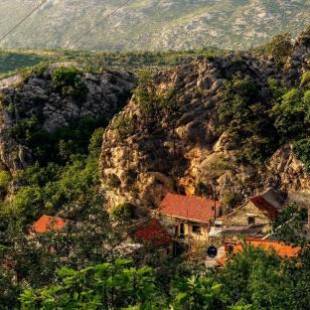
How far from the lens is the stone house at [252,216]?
47562 millimetres

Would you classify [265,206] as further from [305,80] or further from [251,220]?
[305,80]

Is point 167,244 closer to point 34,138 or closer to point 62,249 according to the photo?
point 62,249

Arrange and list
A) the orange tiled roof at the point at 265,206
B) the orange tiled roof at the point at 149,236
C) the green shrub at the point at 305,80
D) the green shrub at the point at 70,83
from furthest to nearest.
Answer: the green shrub at the point at 70,83 < the green shrub at the point at 305,80 < the orange tiled roof at the point at 265,206 < the orange tiled roof at the point at 149,236

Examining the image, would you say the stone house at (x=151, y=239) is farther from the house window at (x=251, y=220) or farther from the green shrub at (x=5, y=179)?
the green shrub at (x=5, y=179)

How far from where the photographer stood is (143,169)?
57.3 metres

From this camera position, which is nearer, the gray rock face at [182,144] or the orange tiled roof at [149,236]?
the orange tiled roof at [149,236]

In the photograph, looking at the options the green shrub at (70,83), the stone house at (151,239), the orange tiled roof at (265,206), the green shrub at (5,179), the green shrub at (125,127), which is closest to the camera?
the stone house at (151,239)

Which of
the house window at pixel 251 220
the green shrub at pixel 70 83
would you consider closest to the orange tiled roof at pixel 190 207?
the house window at pixel 251 220

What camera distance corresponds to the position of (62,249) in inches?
1191

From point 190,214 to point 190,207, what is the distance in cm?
100

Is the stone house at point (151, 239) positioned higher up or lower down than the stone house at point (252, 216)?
higher up

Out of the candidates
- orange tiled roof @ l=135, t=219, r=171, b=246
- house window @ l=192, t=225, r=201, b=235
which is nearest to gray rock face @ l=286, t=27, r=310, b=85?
house window @ l=192, t=225, r=201, b=235

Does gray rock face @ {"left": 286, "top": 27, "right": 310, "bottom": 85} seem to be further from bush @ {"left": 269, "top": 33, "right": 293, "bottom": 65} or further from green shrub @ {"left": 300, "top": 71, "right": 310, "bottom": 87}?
green shrub @ {"left": 300, "top": 71, "right": 310, "bottom": 87}

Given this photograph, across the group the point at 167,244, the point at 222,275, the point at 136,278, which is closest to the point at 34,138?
the point at 167,244
